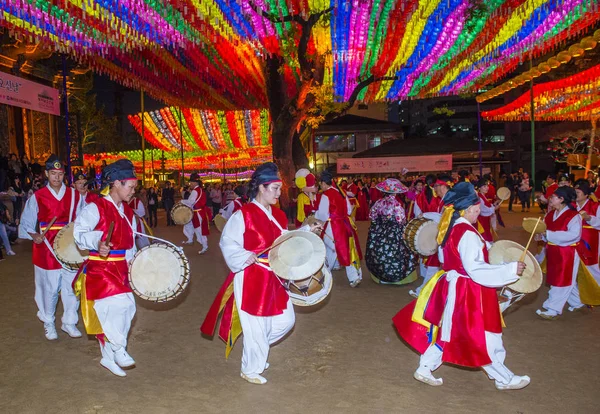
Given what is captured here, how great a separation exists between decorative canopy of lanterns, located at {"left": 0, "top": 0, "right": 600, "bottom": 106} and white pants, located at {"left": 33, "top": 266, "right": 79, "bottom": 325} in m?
4.33

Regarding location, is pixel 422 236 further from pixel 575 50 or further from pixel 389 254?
pixel 575 50

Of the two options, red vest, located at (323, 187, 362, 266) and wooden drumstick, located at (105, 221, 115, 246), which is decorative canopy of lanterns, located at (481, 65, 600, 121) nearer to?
red vest, located at (323, 187, 362, 266)

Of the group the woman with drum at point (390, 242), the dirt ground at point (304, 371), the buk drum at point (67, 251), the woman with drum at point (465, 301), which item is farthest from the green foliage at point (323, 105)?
the woman with drum at point (465, 301)

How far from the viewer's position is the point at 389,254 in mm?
7699

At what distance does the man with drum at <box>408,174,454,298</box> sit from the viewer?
23.5ft

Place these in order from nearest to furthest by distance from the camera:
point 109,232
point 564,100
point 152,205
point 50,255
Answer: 1. point 109,232
2. point 50,255
3. point 564,100
4. point 152,205

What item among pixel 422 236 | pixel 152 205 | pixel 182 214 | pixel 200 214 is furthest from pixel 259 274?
pixel 152 205

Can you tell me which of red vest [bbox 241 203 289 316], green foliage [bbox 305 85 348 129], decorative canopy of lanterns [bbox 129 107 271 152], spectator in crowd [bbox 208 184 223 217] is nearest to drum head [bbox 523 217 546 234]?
red vest [bbox 241 203 289 316]

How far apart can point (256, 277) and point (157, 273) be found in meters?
0.73

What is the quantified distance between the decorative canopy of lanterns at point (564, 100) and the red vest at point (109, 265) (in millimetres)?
13261

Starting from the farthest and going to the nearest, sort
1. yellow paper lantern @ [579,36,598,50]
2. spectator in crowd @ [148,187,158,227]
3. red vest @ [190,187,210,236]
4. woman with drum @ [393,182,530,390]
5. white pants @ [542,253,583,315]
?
spectator in crowd @ [148,187,158,227], red vest @ [190,187,210,236], yellow paper lantern @ [579,36,598,50], white pants @ [542,253,583,315], woman with drum @ [393,182,530,390]

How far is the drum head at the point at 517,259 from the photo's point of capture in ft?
12.4

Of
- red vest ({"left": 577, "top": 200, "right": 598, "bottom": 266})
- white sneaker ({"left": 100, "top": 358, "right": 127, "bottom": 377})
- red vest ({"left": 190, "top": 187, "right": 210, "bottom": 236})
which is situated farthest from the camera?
red vest ({"left": 190, "top": 187, "right": 210, "bottom": 236})

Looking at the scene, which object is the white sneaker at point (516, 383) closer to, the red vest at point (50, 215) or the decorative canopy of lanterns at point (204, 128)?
the red vest at point (50, 215)
